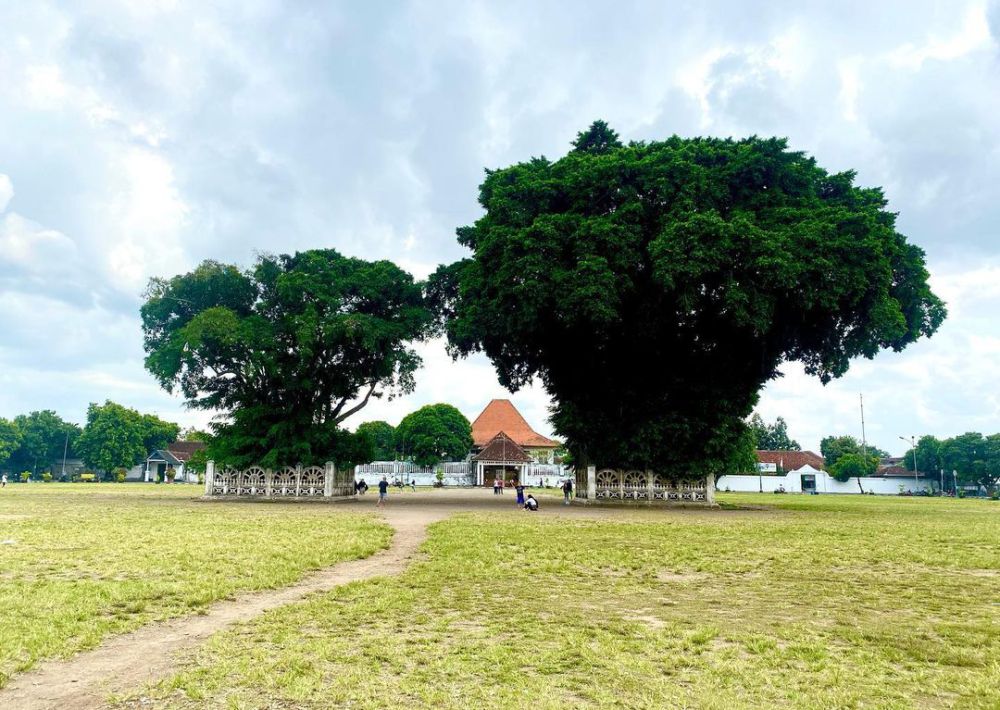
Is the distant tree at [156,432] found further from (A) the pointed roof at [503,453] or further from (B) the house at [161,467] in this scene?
(A) the pointed roof at [503,453]

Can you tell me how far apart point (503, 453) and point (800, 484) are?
110 feet

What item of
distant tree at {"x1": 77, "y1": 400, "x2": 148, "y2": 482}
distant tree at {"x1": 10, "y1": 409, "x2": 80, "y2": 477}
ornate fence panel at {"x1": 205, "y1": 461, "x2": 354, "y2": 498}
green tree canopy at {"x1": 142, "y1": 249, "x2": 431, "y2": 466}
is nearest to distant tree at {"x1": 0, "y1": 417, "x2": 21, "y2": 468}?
distant tree at {"x1": 10, "y1": 409, "x2": 80, "y2": 477}

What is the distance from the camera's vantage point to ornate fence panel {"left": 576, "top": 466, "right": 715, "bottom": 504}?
2897 cm

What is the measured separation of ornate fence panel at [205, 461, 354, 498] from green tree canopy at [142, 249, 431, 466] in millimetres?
680

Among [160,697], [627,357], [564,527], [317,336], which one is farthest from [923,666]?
[317,336]

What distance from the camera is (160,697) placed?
426cm

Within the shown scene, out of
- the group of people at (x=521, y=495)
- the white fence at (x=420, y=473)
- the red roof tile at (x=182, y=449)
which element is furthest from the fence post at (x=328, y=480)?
the red roof tile at (x=182, y=449)

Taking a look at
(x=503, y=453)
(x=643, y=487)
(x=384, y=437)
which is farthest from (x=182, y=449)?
(x=643, y=487)

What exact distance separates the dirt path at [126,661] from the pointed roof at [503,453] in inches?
2101

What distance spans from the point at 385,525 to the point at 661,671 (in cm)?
1300

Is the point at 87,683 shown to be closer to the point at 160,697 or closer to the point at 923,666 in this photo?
the point at 160,697

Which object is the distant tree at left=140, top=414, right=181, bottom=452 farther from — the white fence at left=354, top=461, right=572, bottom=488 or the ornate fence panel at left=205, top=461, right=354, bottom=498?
the ornate fence panel at left=205, top=461, right=354, bottom=498

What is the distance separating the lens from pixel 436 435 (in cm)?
6975

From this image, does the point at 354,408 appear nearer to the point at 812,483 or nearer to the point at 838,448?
the point at 812,483
